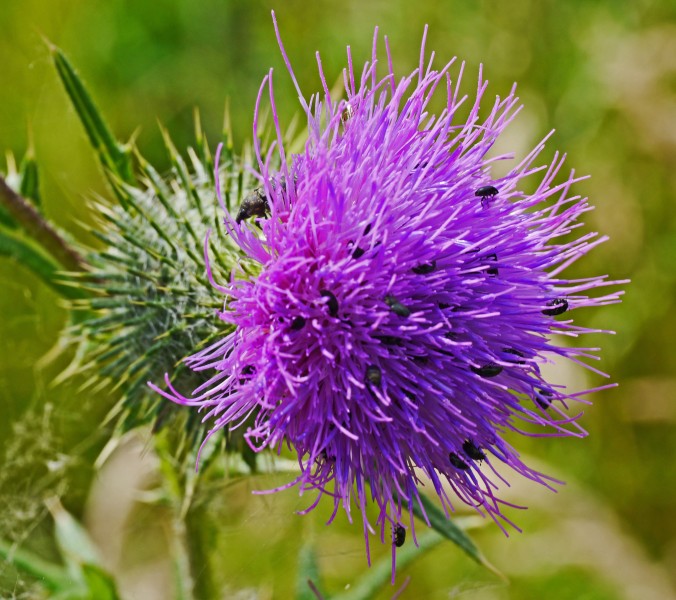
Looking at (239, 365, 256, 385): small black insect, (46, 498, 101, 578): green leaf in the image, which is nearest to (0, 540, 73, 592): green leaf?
(46, 498, 101, 578): green leaf

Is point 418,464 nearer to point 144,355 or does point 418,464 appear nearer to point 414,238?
point 414,238

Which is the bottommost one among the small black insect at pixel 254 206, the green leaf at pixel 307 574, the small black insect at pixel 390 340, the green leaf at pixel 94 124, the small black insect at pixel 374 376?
the green leaf at pixel 307 574

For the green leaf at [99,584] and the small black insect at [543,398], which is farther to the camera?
the green leaf at [99,584]

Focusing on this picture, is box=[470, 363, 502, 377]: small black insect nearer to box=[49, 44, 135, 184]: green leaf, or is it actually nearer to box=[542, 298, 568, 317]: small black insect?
box=[542, 298, 568, 317]: small black insect

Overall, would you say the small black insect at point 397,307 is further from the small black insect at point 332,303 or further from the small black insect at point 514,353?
the small black insect at point 514,353

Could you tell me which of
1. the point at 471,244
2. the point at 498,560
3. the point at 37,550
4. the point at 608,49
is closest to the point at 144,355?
the point at 471,244

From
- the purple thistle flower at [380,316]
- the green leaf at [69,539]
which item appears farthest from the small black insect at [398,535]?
the green leaf at [69,539]

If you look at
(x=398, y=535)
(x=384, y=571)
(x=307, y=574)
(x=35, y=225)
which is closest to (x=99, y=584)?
(x=307, y=574)
